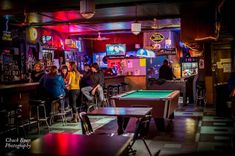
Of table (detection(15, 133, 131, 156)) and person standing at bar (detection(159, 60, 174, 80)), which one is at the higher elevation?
person standing at bar (detection(159, 60, 174, 80))

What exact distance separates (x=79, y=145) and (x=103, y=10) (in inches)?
297

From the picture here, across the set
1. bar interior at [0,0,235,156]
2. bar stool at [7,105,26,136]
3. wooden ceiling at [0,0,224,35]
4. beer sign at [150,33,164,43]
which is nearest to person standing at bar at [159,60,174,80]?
bar interior at [0,0,235,156]

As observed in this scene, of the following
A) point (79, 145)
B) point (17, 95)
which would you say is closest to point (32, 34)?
point (17, 95)

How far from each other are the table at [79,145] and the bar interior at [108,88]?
0.4 inches

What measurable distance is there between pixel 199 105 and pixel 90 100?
4708mm

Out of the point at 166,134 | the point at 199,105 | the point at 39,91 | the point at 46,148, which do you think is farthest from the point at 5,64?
the point at 46,148

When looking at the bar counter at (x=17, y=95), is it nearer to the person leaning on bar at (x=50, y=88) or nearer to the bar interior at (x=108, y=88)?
the bar interior at (x=108, y=88)

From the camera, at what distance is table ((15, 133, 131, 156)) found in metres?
3.04

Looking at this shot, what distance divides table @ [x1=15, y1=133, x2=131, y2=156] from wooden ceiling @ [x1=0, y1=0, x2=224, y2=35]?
5.53 m

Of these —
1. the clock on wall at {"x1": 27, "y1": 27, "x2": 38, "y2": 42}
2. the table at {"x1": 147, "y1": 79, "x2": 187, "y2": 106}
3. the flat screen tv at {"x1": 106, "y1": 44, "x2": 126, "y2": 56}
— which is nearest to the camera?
the clock on wall at {"x1": 27, "y1": 27, "x2": 38, "y2": 42}

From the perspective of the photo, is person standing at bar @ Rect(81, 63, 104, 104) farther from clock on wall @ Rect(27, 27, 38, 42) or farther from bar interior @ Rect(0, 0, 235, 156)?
clock on wall @ Rect(27, 27, 38, 42)

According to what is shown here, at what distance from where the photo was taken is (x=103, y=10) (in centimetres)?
1029

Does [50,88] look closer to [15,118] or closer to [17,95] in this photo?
[17,95]

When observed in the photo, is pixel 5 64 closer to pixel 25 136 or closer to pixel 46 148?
pixel 25 136
